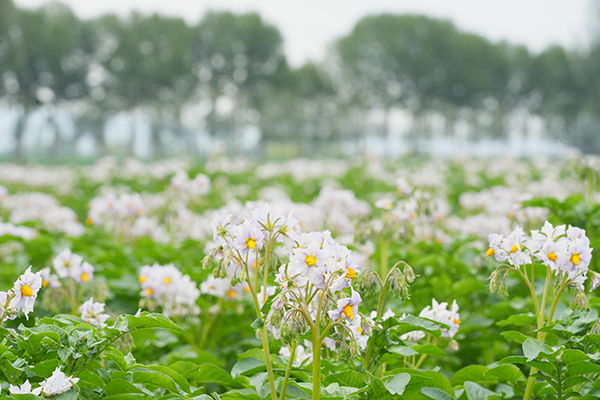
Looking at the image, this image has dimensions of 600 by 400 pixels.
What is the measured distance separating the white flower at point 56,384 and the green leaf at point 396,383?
3.22ft

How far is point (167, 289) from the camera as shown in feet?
11.2

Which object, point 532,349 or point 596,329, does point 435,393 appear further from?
point 596,329

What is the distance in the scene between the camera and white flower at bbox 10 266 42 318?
1.92m

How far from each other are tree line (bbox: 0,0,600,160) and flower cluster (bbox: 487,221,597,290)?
35.7 meters

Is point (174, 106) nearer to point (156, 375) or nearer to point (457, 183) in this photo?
point (457, 183)

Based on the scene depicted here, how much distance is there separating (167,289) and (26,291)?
150cm

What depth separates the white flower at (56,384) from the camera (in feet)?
5.43

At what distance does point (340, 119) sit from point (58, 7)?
36.1m

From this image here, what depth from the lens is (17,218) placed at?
23.3ft

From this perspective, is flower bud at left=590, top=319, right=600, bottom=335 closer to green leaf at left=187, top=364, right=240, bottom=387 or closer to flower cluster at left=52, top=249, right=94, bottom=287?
green leaf at left=187, top=364, right=240, bottom=387

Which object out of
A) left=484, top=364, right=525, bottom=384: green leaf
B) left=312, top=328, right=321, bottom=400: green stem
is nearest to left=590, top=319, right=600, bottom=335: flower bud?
left=484, top=364, right=525, bottom=384: green leaf

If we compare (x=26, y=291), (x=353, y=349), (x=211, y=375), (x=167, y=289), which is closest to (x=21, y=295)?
(x=26, y=291)

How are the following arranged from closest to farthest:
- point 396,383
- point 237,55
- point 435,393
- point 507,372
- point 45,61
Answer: point 396,383
point 435,393
point 507,372
point 45,61
point 237,55

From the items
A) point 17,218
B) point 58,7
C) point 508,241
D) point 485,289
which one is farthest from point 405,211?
point 58,7
